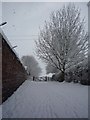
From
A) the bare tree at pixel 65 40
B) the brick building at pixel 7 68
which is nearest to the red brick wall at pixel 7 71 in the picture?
the brick building at pixel 7 68

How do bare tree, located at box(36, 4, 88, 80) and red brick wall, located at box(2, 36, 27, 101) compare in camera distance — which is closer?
red brick wall, located at box(2, 36, 27, 101)

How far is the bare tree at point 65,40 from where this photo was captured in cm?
2670

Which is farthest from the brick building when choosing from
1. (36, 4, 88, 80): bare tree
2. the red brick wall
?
(36, 4, 88, 80): bare tree

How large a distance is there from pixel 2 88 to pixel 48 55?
68.3 ft

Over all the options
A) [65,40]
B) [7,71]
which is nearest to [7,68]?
[7,71]

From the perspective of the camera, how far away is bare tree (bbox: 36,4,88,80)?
26.7 m

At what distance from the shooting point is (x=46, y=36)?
28.2 m

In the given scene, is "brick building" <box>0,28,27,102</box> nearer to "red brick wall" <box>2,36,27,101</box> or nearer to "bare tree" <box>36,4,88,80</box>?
"red brick wall" <box>2,36,27,101</box>

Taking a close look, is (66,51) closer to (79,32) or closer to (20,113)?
(79,32)

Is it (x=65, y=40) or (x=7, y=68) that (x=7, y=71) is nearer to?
(x=7, y=68)

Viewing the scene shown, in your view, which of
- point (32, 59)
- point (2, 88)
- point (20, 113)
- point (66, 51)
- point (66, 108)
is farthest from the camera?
point (32, 59)

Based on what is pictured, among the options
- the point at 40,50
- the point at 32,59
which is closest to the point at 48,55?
the point at 40,50

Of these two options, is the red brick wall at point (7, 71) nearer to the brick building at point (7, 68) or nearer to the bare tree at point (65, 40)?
the brick building at point (7, 68)

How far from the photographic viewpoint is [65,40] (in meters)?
26.8
